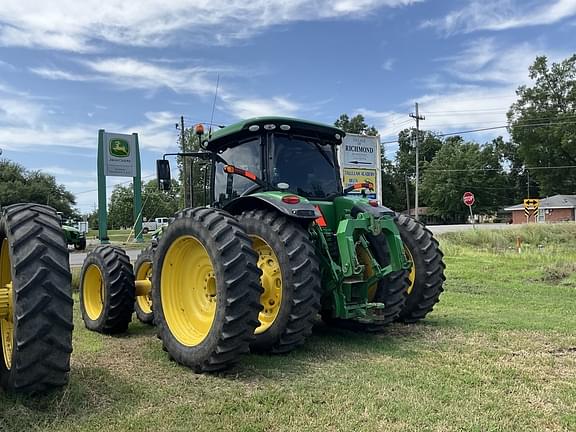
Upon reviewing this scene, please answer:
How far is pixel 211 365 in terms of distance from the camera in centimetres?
468

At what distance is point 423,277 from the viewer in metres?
6.82

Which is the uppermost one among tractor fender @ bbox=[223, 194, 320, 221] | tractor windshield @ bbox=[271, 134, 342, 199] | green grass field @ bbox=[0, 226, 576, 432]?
tractor windshield @ bbox=[271, 134, 342, 199]

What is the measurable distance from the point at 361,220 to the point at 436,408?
240 centimetres

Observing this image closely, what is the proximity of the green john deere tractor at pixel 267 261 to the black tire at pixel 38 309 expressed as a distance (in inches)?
56.3

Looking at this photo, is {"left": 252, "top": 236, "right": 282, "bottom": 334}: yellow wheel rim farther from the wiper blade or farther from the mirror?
the mirror

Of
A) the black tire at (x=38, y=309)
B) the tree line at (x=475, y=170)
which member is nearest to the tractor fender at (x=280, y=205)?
the black tire at (x=38, y=309)

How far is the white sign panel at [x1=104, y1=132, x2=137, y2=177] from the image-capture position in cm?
2070

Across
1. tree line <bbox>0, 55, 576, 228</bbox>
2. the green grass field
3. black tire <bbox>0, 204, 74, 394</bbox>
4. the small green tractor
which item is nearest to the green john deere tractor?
the green grass field

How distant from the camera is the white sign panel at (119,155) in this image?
67.9 feet

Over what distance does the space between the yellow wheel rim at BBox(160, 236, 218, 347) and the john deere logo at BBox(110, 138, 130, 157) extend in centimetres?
1646

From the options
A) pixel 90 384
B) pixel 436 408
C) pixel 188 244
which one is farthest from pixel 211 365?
pixel 436 408

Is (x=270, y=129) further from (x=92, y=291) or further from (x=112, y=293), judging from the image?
(x=92, y=291)

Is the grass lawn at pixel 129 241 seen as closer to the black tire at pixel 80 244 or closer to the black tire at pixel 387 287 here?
the black tire at pixel 80 244

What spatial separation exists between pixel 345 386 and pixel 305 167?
2.97 metres
